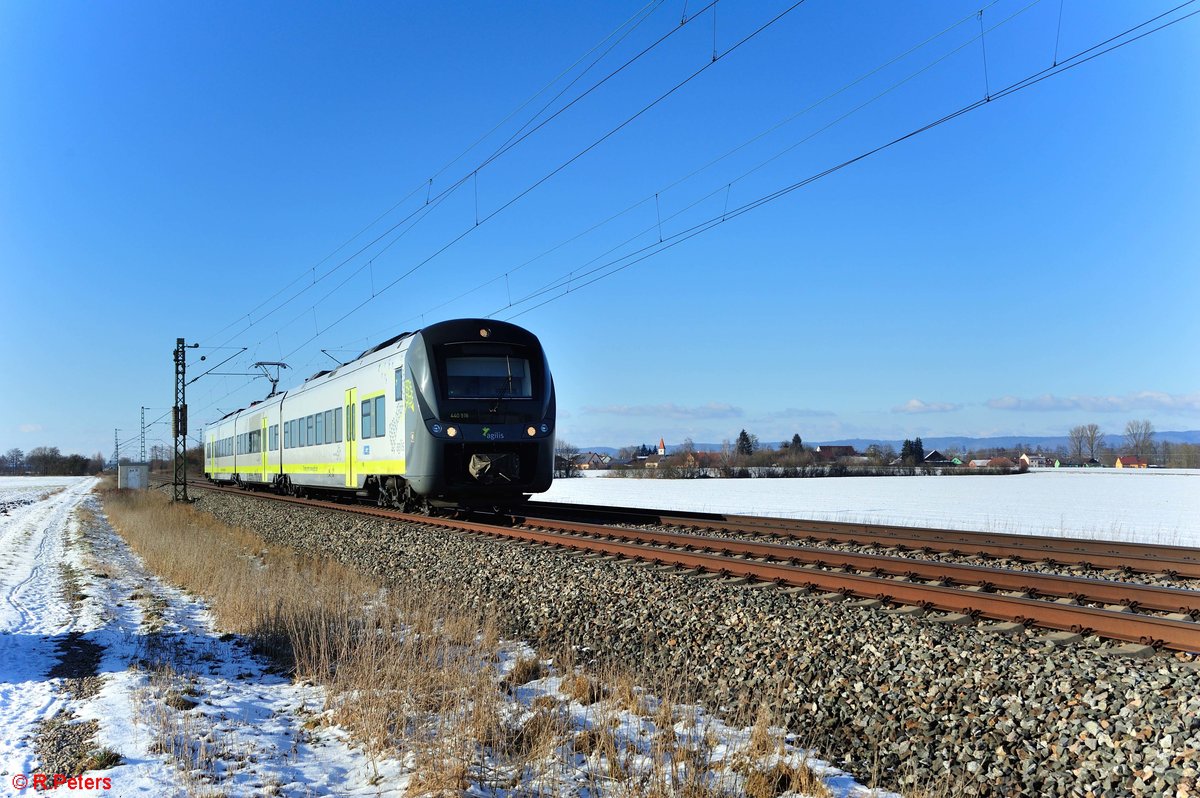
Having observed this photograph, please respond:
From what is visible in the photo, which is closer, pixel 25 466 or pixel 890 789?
pixel 890 789

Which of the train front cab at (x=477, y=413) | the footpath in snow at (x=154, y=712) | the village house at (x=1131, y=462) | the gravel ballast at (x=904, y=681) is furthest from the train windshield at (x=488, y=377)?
the village house at (x=1131, y=462)

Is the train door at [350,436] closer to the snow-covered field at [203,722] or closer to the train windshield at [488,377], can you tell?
the train windshield at [488,377]

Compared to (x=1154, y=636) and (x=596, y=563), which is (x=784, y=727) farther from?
(x=596, y=563)

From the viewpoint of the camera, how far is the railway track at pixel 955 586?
6.51 m

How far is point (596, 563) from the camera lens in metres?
11.0

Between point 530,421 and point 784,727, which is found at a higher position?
point 530,421

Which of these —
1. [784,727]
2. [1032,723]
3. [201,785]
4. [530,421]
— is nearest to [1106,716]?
[1032,723]

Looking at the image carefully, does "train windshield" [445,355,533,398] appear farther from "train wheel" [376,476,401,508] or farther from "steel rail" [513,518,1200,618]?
"steel rail" [513,518,1200,618]

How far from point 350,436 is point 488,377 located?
19.2 feet

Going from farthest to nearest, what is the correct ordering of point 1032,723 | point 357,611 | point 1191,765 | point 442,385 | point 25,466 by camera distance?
point 25,466 → point 442,385 → point 357,611 → point 1032,723 → point 1191,765

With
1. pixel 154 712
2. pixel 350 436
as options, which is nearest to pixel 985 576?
pixel 154 712

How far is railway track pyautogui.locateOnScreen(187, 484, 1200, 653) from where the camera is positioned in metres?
6.51

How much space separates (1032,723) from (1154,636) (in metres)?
2.06

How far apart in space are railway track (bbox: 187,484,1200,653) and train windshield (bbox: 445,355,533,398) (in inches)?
132
